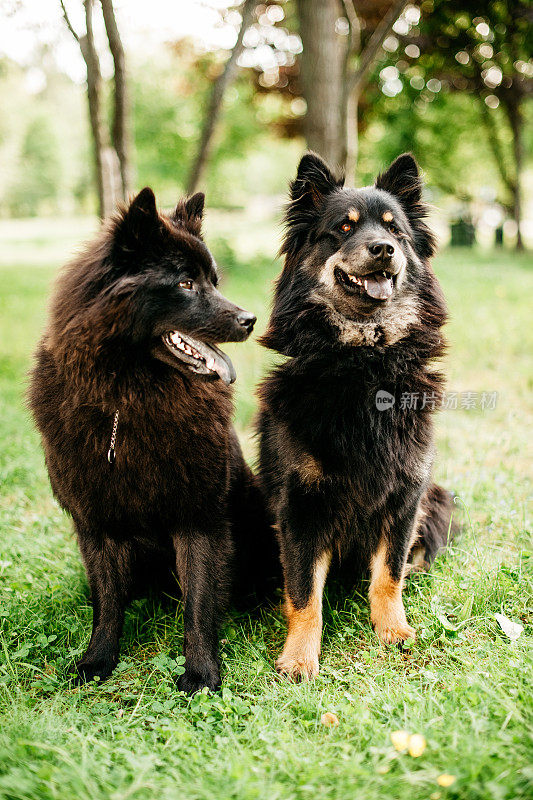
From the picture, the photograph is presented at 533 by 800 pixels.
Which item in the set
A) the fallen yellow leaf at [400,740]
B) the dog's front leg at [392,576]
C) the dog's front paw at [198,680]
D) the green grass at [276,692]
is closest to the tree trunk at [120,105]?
the green grass at [276,692]

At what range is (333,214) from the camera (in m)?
2.91

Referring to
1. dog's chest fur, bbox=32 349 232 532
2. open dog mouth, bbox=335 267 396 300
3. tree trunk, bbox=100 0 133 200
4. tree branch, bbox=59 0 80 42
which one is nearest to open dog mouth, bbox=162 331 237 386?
dog's chest fur, bbox=32 349 232 532

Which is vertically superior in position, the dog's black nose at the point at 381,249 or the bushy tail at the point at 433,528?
the dog's black nose at the point at 381,249

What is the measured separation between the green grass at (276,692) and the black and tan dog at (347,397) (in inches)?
8.0

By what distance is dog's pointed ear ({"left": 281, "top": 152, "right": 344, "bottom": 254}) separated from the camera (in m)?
2.96

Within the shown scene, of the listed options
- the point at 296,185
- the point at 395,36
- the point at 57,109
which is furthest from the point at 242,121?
the point at 57,109

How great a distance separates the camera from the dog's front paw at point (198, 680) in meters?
2.46

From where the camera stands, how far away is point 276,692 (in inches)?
93.2

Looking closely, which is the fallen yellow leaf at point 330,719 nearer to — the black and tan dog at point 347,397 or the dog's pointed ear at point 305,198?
the black and tan dog at point 347,397

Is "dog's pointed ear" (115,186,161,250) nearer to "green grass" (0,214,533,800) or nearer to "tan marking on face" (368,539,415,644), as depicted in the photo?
"green grass" (0,214,533,800)

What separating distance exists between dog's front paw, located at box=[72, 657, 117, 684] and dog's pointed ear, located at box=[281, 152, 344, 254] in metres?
2.08

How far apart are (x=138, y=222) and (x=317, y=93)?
579cm

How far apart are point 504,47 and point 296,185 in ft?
53.7

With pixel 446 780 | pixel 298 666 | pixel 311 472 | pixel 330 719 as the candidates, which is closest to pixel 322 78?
pixel 311 472
